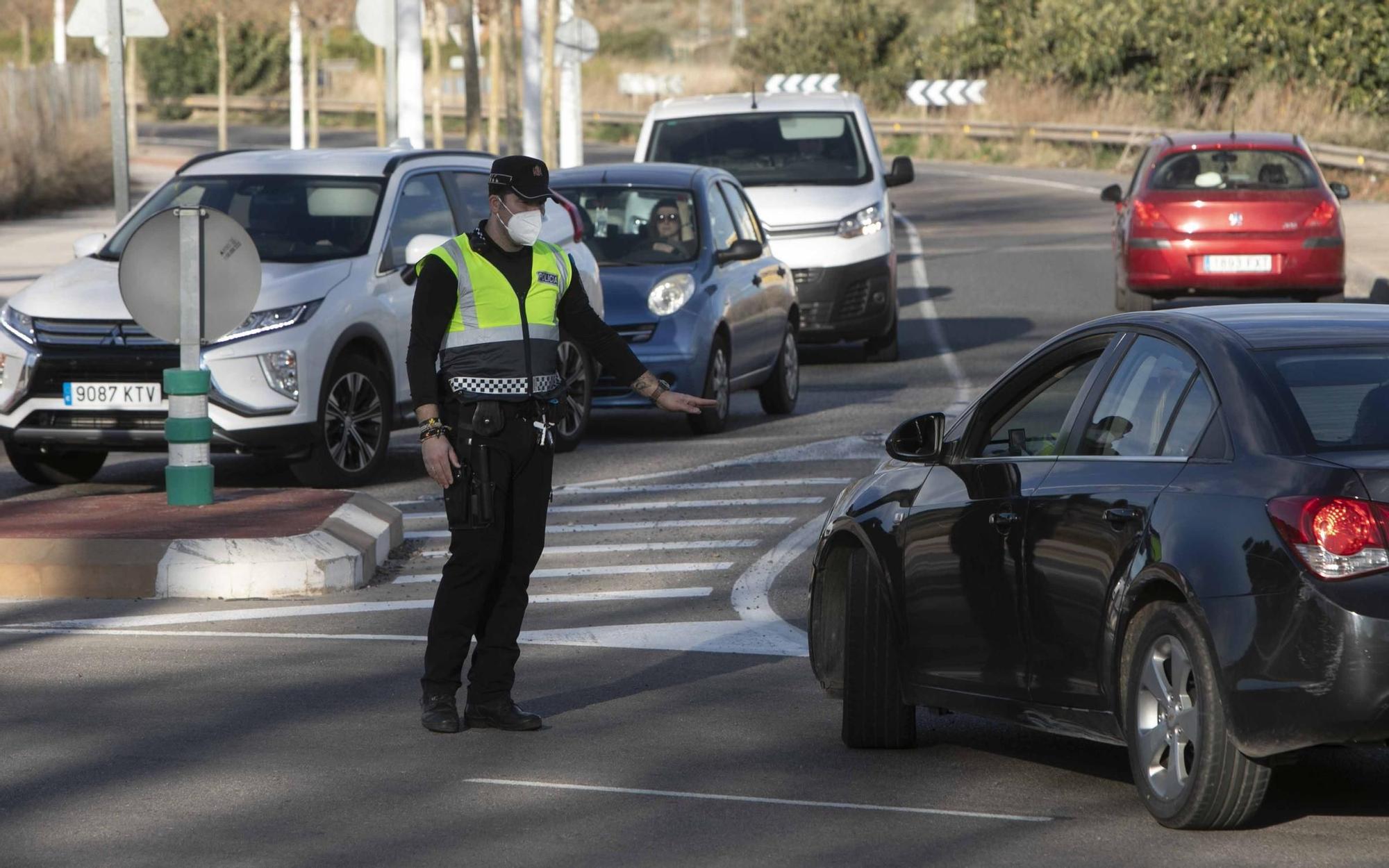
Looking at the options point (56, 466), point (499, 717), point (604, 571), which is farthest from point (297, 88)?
point (499, 717)

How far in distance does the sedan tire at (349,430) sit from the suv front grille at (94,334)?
96 centimetres

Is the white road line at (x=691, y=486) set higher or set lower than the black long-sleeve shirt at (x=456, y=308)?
lower

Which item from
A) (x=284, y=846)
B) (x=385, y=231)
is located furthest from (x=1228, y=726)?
(x=385, y=231)

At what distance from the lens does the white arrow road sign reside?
1619 centimetres

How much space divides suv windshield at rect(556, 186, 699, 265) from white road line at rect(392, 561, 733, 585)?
5168 mm

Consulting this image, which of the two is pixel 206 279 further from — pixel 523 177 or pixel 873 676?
pixel 873 676

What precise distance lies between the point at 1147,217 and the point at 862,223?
3.39 metres

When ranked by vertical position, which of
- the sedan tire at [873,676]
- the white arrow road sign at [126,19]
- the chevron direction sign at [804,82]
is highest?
the white arrow road sign at [126,19]

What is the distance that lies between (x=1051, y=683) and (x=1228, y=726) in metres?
0.79

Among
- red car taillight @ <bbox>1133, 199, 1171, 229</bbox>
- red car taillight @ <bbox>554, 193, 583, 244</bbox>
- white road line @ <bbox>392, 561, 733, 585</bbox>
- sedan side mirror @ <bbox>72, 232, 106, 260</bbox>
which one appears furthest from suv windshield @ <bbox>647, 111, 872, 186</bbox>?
white road line @ <bbox>392, 561, 733, 585</bbox>

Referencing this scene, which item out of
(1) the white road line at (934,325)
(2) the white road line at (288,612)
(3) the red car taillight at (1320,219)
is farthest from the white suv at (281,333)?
(3) the red car taillight at (1320,219)

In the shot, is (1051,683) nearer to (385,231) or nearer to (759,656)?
(759,656)

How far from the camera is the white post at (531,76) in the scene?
32344mm

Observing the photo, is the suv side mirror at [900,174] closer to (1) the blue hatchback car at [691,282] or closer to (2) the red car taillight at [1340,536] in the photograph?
(1) the blue hatchback car at [691,282]
